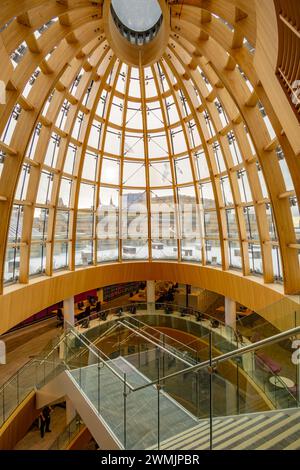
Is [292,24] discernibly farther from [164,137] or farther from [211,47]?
[164,137]

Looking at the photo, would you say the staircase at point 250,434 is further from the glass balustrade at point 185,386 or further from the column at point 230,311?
the column at point 230,311

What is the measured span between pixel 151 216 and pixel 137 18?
1082cm

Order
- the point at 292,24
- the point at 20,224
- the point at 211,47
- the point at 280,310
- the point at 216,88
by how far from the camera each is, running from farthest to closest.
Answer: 1. the point at 20,224
2. the point at 216,88
3. the point at 211,47
4. the point at 280,310
5. the point at 292,24

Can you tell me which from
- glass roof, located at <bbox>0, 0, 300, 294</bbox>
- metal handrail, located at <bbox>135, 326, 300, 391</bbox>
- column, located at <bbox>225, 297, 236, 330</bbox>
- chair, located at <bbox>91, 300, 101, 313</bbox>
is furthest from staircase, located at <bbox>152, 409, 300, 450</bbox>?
chair, located at <bbox>91, 300, 101, 313</bbox>

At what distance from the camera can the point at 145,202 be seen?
1884 cm

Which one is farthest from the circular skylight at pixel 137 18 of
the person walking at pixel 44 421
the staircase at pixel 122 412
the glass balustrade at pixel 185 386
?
the person walking at pixel 44 421

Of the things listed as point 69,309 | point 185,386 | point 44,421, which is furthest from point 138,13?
point 44,421

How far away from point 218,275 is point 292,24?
13.6 meters

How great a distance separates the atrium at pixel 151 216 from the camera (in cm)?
542

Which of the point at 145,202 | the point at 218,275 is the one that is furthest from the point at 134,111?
the point at 218,275

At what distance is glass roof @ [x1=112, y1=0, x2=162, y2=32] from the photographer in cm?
1189

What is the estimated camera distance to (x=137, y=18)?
1216cm

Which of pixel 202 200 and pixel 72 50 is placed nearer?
pixel 72 50

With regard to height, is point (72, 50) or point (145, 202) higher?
point (72, 50)
